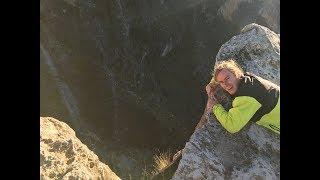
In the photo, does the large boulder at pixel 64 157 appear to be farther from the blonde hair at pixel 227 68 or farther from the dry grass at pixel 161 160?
Result: the blonde hair at pixel 227 68

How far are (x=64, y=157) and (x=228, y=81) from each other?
181 cm

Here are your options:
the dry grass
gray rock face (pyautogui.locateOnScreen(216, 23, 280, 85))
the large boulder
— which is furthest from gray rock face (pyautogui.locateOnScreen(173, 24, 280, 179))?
the large boulder

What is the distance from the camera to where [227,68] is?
480 cm

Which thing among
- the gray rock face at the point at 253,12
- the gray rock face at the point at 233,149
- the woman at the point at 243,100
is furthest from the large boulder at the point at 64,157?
the gray rock face at the point at 253,12

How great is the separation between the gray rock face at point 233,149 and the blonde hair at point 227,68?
3.0 inches

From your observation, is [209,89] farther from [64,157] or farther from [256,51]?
[64,157]

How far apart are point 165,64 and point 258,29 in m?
1.13

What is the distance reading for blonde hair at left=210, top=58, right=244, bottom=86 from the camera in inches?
189

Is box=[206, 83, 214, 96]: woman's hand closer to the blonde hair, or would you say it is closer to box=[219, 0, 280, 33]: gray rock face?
the blonde hair

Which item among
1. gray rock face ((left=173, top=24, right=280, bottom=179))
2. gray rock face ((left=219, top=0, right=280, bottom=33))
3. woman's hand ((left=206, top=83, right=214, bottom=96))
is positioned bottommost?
gray rock face ((left=173, top=24, right=280, bottom=179))

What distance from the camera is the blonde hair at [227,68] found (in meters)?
4.80

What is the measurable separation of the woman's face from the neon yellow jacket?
51 mm

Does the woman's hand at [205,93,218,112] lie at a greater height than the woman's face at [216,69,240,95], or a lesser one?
lesser
